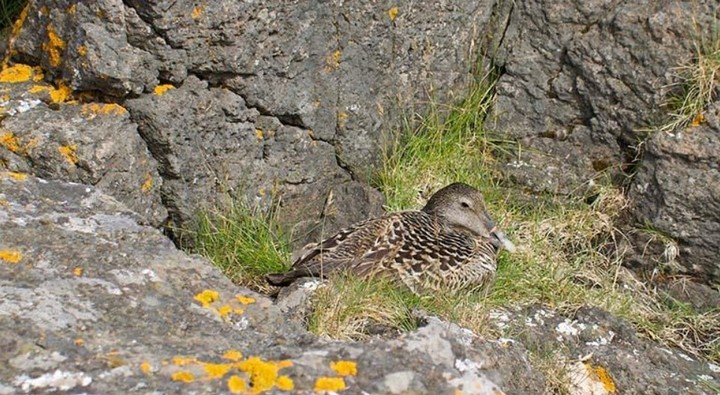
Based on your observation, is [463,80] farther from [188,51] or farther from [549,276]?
[188,51]

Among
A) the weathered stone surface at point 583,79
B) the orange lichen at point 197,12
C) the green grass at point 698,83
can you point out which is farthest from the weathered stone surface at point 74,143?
the green grass at point 698,83

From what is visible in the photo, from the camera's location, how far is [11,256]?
4.29 meters

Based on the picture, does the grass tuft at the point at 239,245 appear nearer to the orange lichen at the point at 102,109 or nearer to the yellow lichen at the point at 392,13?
the orange lichen at the point at 102,109

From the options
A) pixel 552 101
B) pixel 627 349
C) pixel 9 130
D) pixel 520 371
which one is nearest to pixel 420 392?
pixel 520 371

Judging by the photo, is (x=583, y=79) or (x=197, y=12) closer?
(x=197, y=12)

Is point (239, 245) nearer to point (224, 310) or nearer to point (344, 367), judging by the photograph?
point (224, 310)

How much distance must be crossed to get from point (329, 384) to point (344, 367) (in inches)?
4.5

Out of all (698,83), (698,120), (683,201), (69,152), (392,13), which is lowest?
(683,201)

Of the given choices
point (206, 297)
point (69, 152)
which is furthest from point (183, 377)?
point (69, 152)

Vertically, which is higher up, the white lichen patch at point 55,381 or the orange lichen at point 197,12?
the orange lichen at point 197,12

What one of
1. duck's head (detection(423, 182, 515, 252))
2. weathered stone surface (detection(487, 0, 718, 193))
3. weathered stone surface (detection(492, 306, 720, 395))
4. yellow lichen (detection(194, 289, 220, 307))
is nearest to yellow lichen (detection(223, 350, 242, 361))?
yellow lichen (detection(194, 289, 220, 307))

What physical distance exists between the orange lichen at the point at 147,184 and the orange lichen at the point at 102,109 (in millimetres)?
381

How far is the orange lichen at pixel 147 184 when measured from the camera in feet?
20.0

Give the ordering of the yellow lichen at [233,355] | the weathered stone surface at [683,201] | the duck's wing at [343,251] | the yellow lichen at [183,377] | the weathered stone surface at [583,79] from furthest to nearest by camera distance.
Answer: the weathered stone surface at [583,79] → the weathered stone surface at [683,201] → the duck's wing at [343,251] → the yellow lichen at [233,355] → the yellow lichen at [183,377]
